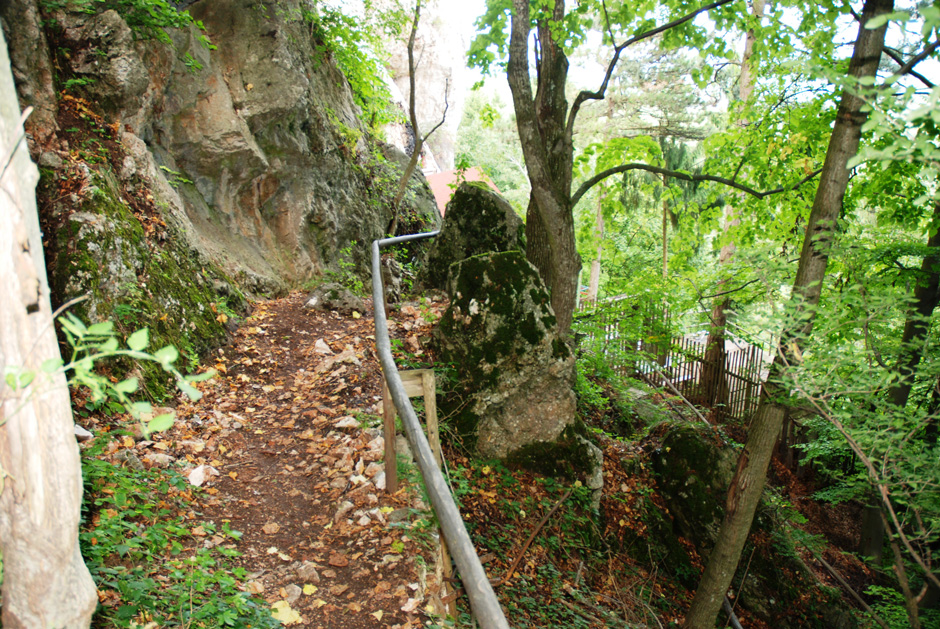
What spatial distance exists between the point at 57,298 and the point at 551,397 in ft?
14.2

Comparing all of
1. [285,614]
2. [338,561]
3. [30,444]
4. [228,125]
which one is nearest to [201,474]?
[338,561]

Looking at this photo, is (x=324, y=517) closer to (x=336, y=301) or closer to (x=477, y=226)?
(x=336, y=301)

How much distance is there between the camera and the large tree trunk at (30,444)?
1.39 m

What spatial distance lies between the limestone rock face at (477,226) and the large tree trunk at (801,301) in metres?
3.86

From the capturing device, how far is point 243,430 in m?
4.53

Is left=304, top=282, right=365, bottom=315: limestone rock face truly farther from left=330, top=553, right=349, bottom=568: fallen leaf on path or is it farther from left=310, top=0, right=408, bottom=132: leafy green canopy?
left=310, top=0, right=408, bottom=132: leafy green canopy

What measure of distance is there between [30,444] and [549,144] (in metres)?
5.80

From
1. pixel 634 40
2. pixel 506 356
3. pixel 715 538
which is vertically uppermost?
pixel 634 40

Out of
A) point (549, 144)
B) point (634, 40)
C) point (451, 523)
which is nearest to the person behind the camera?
point (451, 523)

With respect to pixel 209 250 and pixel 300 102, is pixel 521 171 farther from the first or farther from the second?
pixel 209 250

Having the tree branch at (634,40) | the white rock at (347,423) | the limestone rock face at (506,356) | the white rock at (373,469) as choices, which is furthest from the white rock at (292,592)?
the tree branch at (634,40)

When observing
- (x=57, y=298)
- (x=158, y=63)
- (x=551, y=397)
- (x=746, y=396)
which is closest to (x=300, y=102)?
(x=158, y=63)

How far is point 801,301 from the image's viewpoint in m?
3.71

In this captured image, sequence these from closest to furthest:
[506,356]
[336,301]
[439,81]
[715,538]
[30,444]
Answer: [30,444], [506,356], [715,538], [336,301], [439,81]
